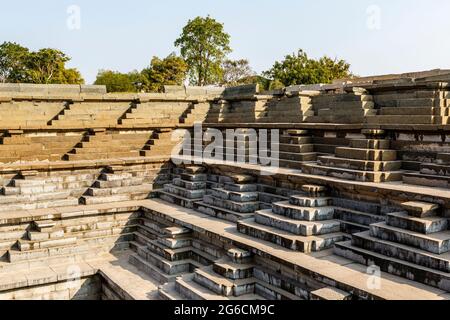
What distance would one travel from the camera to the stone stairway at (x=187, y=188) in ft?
34.7

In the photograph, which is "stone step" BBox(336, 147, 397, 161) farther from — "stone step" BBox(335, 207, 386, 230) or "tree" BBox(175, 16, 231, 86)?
"tree" BBox(175, 16, 231, 86)

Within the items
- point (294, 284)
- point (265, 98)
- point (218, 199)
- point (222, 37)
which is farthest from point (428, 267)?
point (222, 37)

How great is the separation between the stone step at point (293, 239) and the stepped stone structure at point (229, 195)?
29 mm

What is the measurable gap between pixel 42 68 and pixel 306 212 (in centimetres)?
3681

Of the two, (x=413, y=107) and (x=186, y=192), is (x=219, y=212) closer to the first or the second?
(x=186, y=192)

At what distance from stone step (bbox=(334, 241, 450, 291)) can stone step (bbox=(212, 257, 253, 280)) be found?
133cm

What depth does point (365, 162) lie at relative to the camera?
26.5 ft

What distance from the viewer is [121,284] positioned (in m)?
7.90

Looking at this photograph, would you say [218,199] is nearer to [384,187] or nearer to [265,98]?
[384,187]

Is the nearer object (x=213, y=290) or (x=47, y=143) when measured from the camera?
(x=213, y=290)

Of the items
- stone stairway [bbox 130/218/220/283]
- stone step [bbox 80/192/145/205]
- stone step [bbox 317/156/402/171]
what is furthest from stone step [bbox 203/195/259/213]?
stone step [bbox 80/192/145/205]

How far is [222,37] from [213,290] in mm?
27247

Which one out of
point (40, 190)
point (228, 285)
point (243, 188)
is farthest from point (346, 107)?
point (40, 190)

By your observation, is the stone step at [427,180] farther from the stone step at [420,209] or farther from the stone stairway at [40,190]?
the stone stairway at [40,190]
